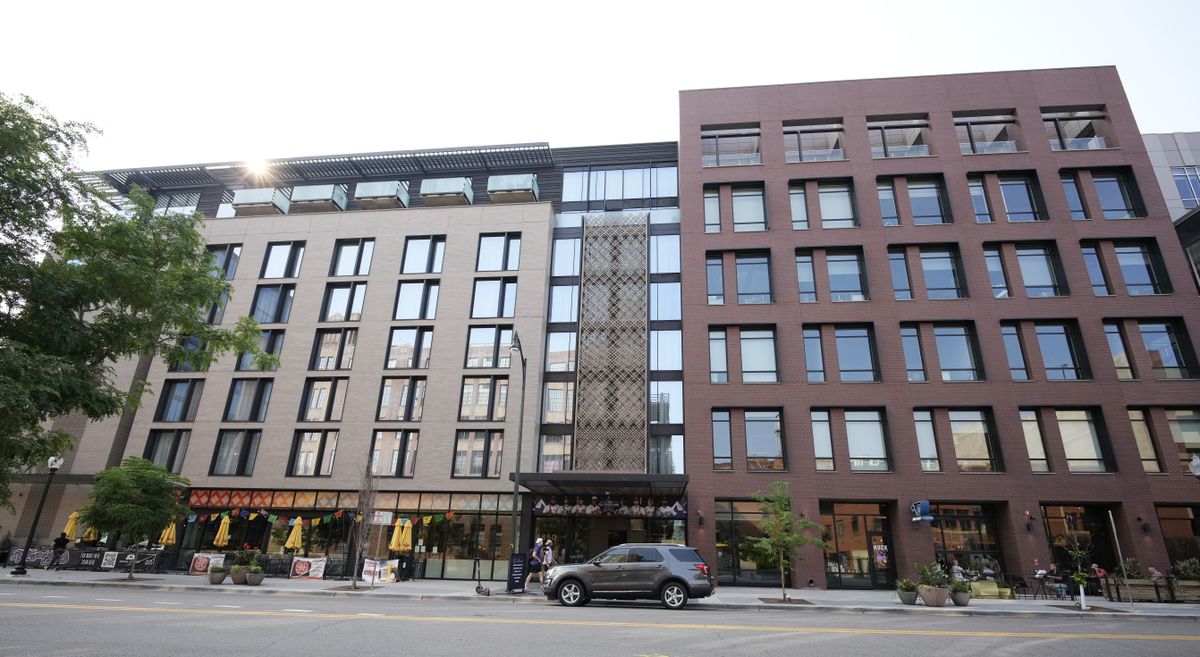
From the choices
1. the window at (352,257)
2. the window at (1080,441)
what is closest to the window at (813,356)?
the window at (1080,441)

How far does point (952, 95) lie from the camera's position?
32375 mm

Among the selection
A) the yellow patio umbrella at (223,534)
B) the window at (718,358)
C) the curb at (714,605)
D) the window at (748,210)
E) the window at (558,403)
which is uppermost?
the window at (748,210)

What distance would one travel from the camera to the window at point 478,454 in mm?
29750

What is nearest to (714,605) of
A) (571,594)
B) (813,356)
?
(571,594)

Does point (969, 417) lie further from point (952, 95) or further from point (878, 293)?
point (952, 95)

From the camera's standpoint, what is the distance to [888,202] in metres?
31.3

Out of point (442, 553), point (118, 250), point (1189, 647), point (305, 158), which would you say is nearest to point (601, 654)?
point (1189, 647)

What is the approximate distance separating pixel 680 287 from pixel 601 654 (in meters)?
25.9

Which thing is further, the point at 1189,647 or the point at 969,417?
the point at 969,417

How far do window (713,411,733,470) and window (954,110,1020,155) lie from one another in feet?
67.6

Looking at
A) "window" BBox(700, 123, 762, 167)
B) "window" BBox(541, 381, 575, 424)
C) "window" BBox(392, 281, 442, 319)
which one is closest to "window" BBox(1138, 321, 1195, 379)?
"window" BBox(700, 123, 762, 167)

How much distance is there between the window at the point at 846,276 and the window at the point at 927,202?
12.8ft

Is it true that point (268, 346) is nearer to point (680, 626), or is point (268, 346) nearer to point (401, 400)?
point (401, 400)

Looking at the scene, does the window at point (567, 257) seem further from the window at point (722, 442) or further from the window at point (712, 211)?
the window at point (722, 442)
